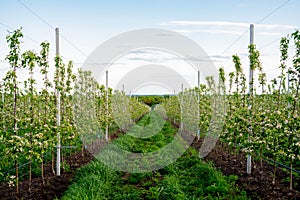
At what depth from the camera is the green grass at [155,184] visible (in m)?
7.86

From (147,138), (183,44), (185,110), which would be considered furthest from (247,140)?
(185,110)

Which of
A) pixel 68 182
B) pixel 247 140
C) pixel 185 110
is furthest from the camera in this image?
pixel 185 110

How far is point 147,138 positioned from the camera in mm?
21297

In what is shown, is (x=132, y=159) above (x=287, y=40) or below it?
below

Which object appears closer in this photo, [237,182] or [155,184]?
[237,182]

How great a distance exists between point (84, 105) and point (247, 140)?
771 centimetres

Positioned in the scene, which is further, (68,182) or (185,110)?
(185,110)

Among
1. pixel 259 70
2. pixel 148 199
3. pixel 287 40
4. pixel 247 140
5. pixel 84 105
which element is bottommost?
pixel 148 199

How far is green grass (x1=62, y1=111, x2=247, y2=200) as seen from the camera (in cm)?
786

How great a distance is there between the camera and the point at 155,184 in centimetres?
977

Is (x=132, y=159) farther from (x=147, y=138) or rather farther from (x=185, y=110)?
(x=185, y=110)

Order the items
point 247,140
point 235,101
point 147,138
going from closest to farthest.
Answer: point 247,140 < point 235,101 < point 147,138

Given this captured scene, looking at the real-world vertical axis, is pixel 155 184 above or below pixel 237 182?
below

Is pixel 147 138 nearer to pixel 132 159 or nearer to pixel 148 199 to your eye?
pixel 132 159
